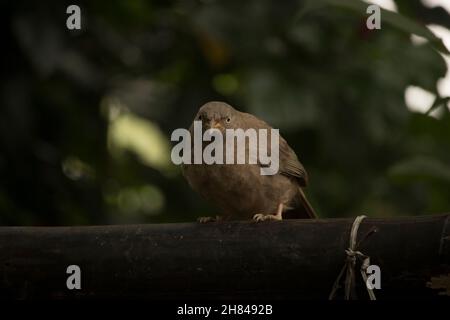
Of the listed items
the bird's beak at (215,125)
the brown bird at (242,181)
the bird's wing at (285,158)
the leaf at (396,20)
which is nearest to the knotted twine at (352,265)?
the leaf at (396,20)

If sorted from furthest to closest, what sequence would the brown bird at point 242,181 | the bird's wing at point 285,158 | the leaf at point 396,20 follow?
the bird's wing at point 285,158 → the brown bird at point 242,181 → the leaf at point 396,20

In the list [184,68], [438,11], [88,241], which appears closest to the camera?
[88,241]

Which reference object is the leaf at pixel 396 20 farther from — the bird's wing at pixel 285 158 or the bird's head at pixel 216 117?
the bird's wing at pixel 285 158

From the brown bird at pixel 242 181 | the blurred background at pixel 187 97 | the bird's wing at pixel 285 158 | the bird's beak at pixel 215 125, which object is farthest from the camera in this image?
the blurred background at pixel 187 97

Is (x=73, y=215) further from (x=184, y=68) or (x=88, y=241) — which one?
(x=88, y=241)

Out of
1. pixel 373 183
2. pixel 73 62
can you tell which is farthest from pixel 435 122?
pixel 73 62

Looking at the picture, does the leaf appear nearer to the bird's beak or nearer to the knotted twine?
the knotted twine

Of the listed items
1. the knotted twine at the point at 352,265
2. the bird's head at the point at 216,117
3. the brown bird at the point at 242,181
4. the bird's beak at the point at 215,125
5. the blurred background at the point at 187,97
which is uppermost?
the blurred background at the point at 187,97

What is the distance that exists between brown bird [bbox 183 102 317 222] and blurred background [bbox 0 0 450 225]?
460 mm

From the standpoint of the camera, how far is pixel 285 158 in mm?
5207

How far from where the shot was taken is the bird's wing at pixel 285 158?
5.16m
